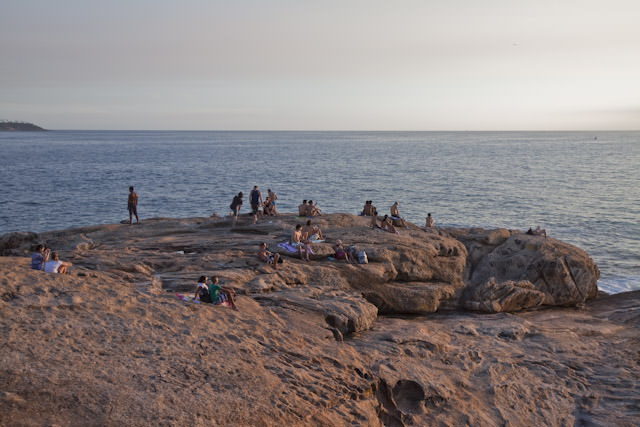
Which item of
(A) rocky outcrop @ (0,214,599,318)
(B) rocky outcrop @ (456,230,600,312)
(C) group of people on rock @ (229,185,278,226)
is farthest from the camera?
(C) group of people on rock @ (229,185,278,226)

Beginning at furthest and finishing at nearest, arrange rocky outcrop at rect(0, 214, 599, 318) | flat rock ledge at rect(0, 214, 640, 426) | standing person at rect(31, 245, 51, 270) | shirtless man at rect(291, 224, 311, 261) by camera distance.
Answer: shirtless man at rect(291, 224, 311, 261), rocky outcrop at rect(0, 214, 599, 318), standing person at rect(31, 245, 51, 270), flat rock ledge at rect(0, 214, 640, 426)

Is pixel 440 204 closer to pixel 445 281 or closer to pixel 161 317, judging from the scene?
pixel 445 281

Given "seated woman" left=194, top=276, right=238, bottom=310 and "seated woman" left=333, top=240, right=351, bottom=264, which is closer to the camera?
"seated woman" left=194, top=276, right=238, bottom=310

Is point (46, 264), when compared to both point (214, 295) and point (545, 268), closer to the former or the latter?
point (214, 295)

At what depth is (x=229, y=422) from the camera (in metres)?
8.65

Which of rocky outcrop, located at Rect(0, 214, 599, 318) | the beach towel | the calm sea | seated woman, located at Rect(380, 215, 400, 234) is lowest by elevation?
the calm sea

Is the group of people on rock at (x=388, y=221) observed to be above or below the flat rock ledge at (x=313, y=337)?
above

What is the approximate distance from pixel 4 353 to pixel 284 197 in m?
43.6

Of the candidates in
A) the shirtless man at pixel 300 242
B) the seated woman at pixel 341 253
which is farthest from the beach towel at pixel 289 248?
the seated woman at pixel 341 253

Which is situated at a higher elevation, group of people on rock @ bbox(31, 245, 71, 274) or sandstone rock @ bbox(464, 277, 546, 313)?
group of people on rock @ bbox(31, 245, 71, 274)

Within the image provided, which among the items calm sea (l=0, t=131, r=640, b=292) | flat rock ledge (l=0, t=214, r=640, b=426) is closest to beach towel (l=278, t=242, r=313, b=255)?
flat rock ledge (l=0, t=214, r=640, b=426)

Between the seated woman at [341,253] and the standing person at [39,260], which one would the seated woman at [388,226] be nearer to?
the seated woman at [341,253]

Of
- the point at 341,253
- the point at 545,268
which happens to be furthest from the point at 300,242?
the point at 545,268

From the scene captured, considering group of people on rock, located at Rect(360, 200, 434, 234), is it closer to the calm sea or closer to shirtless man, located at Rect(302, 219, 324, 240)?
shirtless man, located at Rect(302, 219, 324, 240)
